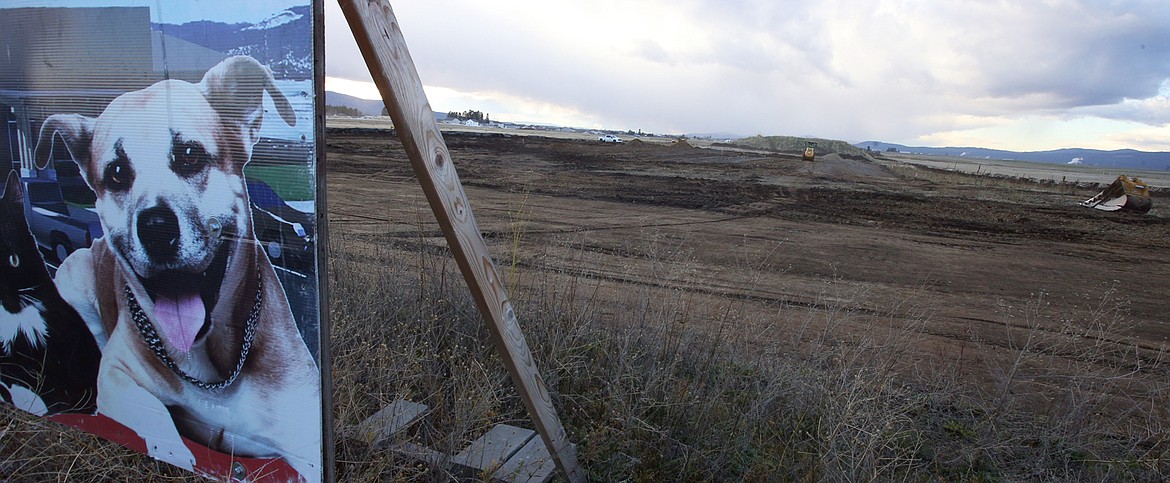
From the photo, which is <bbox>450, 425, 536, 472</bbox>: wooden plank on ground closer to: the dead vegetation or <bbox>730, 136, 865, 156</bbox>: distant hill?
the dead vegetation

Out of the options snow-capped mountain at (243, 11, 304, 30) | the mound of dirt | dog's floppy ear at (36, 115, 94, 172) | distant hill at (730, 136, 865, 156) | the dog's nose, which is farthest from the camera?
distant hill at (730, 136, 865, 156)

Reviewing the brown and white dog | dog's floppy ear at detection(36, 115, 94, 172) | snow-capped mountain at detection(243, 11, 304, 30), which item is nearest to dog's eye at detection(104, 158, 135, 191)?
the brown and white dog

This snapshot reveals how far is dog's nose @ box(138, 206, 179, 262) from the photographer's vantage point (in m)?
1.99

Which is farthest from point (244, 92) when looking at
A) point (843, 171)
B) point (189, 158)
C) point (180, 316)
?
point (843, 171)

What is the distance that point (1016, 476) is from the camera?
397 centimetres

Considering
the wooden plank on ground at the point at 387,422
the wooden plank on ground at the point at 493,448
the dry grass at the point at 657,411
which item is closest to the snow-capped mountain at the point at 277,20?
the dry grass at the point at 657,411

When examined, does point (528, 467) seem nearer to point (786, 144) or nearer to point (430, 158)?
point (430, 158)

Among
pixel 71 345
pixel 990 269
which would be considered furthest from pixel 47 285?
pixel 990 269

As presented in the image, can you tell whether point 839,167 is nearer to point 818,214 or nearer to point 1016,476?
point 818,214

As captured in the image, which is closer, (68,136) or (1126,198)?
(68,136)

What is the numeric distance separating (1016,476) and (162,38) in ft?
15.4

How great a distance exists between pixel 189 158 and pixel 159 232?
0.28 metres

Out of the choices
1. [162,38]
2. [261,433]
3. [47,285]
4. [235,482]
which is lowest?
[235,482]

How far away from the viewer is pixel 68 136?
2.18m
